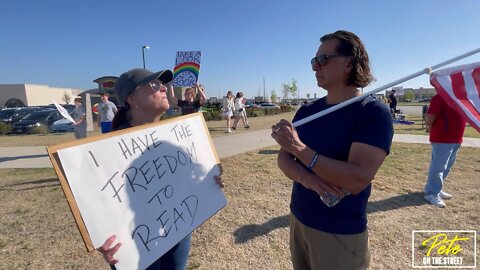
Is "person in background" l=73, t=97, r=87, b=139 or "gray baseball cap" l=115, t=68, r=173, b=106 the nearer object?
"gray baseball cap" l=115, t=68, r=173, b=106

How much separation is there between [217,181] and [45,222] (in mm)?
3169

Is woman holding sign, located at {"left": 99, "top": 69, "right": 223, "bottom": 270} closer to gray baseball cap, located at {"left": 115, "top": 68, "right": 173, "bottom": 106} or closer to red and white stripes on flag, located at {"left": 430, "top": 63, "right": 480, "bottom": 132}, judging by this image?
gray baseball cap, located at {"left": 115, "top": 68, "right": 173, "bottom": 106}

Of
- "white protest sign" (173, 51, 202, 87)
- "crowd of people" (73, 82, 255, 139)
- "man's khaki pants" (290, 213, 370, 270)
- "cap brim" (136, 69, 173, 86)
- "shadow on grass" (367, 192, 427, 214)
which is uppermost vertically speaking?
"white protest sign" (173, 51, 202, 87)

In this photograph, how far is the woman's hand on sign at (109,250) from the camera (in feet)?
4.42

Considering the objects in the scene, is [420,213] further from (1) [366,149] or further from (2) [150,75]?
(2) [150,75]

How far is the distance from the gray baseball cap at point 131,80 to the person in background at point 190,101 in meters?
1.11

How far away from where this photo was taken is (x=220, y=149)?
8141 millimetres

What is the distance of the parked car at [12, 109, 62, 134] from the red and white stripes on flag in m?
18.4

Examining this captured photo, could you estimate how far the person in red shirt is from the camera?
12.5ft

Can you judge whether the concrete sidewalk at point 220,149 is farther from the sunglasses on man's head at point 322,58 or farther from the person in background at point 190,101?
the sunglasses on man's head at point 322,58

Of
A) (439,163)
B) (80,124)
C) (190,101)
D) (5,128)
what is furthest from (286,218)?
(5,128)

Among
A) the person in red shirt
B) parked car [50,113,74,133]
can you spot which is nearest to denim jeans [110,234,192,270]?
the person in red shirt

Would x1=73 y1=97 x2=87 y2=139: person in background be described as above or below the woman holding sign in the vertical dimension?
below

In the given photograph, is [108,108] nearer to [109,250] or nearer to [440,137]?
[109,250]
